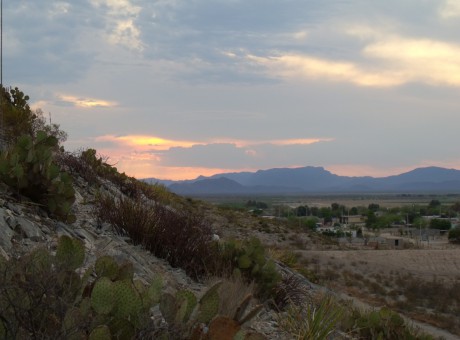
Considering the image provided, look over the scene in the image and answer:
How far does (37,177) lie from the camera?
8.71 metres

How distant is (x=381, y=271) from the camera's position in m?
31.9

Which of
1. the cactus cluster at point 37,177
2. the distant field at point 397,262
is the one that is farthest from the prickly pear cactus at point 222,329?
the distant field at point 397,262

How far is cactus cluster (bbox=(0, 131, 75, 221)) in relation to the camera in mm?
8539

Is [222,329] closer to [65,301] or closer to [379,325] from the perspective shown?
[65,301]

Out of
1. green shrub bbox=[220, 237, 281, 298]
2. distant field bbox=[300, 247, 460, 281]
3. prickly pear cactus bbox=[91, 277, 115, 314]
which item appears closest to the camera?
prickly pear cactus bbox=[91, 277, 115, 314]

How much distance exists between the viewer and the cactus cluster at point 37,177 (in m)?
8.54

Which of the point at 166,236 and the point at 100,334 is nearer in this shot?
the point at 100,334

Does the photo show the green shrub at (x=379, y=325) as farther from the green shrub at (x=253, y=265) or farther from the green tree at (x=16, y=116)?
the green tree at (x=16, y=116)

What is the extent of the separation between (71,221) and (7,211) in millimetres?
1601

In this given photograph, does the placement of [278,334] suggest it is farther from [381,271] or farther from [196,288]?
[381,271]

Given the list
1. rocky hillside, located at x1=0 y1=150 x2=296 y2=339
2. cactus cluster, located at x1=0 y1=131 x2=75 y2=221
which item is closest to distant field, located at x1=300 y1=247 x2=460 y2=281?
rocky hillside, located at x1=0 y1=150 x2=296 y2=339

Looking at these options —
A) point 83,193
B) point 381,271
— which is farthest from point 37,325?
point 381,271

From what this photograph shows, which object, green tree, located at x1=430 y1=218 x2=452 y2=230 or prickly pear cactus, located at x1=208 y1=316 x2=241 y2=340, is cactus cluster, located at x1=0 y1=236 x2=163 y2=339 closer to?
prickly pear cactus, located at x1=208 y1=316 x2=241 y2=340

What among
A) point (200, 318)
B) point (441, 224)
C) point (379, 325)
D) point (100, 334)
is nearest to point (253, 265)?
point (379, 325)
